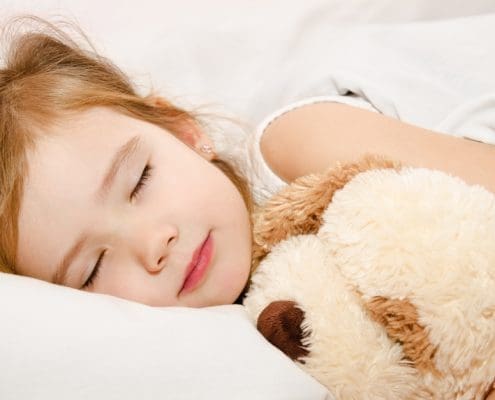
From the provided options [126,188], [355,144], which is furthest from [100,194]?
[355,144]

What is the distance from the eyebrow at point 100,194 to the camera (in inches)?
32.8

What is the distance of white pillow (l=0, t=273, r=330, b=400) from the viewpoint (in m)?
0.63

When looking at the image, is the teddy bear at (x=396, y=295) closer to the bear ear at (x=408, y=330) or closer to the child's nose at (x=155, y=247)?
the bear ear at (x=408, y=330)

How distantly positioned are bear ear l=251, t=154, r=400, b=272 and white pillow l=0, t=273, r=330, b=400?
0.54ft

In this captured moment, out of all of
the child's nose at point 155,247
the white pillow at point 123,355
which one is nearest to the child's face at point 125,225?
the child's nose at point 155,247

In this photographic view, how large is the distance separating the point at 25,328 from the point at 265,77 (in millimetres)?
821

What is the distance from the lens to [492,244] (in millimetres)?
688

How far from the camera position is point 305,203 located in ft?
2.64

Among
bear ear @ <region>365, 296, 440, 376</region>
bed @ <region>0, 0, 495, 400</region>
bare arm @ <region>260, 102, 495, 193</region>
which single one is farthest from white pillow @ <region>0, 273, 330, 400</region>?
bare arm @ <region>260, 102, 495, 193</region>

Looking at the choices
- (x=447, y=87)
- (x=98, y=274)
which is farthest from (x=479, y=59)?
(x=98, y=274)

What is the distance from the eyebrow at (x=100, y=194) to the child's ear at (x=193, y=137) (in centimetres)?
20

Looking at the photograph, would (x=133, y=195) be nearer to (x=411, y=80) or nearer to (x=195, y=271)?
(x=195, y=271)

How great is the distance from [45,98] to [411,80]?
68cm

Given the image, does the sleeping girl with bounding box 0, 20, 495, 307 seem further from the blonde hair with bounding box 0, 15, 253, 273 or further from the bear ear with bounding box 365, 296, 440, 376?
the bear ear with bounding box 365, 296, 440, 376
